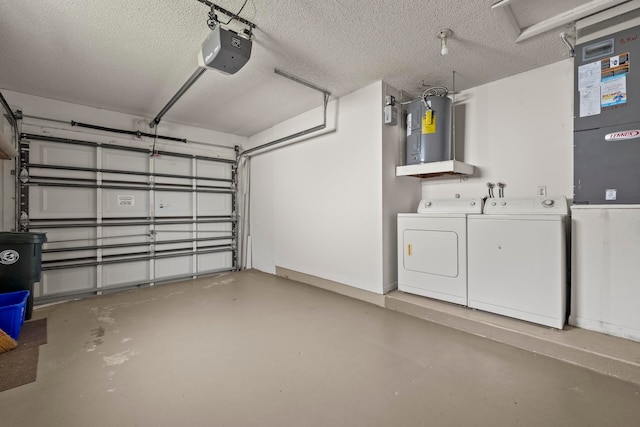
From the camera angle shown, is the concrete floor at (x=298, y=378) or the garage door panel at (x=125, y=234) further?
the garage door panel at (x=125, y=234)

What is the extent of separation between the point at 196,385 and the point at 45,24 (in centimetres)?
301

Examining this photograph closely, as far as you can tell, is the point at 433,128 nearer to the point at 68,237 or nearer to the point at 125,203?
the point at 125,203

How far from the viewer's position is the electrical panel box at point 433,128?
10.1ft

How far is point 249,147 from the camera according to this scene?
18.4 feet

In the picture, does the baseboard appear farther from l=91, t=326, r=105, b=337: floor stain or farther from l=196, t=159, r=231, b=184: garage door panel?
l=91, t=326, r=105, b=337: floor stain

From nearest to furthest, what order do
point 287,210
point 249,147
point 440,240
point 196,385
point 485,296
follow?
point 196,385 → point 485,296 → point 440,240 → point 287,210 → point 249,147

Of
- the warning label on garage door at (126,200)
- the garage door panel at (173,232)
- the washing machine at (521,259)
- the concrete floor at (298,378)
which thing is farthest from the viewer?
Result: the garage door panel at (173,232)

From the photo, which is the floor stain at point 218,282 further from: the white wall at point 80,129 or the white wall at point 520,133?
the white wall at point 520,133

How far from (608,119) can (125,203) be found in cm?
566

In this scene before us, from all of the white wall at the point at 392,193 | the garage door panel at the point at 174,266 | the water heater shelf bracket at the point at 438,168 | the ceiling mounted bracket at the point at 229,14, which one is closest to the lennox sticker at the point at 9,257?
the garage door panel at the point at 174,266

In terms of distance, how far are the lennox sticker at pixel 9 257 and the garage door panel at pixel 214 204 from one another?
237 cm

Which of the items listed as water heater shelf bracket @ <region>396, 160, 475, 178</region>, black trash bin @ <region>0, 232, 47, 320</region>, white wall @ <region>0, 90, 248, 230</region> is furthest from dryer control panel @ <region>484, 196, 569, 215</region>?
black trash bin @ <region>0, 232, 47, 320</region>

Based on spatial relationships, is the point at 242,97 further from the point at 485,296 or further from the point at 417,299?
the point at 485,296

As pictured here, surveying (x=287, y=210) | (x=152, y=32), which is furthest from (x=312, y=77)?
(x=287, y=210)
